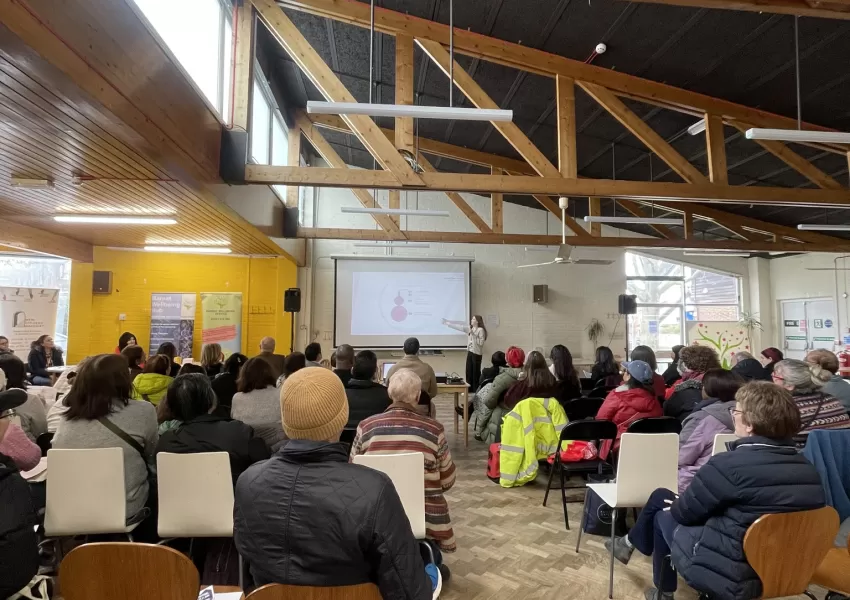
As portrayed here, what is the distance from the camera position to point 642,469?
8.45ft

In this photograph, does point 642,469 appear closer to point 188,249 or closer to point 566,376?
point 566,376

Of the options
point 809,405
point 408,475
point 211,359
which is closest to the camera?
point 408,475

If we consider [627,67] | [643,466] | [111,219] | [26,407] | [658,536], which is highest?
[627,67]

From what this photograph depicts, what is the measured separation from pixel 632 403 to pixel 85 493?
3288mm

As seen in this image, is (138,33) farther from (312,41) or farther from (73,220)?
(73,220)

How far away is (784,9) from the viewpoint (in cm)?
312

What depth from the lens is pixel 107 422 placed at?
2.33 m

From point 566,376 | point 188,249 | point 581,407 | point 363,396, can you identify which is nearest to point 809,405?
point 581,407

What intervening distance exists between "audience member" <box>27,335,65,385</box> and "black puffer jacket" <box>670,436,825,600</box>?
8172mm

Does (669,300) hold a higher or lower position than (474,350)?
higher

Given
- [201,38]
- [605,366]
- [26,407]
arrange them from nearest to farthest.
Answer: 1. [26,407]
2. [201,38]
3. [605,366]

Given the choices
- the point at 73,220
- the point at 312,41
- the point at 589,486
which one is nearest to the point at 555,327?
the point at 312,41

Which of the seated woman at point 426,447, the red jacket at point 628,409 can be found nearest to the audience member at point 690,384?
the red jacket at point 628,409

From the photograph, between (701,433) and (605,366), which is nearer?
(701,433)
